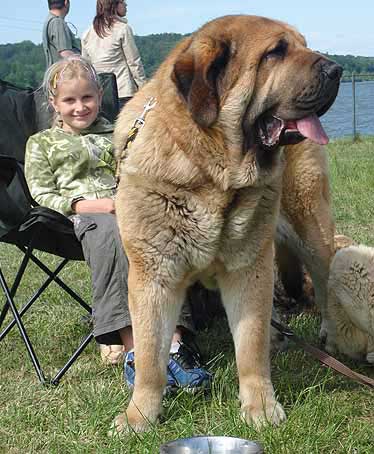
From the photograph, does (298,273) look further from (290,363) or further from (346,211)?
(346,211)

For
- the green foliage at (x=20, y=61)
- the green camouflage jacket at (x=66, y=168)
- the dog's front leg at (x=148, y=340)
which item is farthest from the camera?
the green foliage at (x=20, y=61)

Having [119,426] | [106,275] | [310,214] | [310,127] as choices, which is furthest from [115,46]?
[119,426]

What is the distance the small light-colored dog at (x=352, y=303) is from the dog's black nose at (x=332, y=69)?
1187 mm

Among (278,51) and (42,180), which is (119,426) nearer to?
(42,180)

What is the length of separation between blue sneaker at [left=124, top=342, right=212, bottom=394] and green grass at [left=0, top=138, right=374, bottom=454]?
6 centimetres

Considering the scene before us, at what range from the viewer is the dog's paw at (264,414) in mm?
2715

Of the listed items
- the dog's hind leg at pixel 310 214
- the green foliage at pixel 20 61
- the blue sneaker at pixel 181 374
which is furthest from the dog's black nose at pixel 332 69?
the green foliage at pixel 20 61

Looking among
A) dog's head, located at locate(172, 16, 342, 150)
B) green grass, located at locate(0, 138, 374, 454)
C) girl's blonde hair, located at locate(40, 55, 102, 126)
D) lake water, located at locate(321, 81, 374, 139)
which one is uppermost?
dog's head, located at locate(172, 16, 342, 150)

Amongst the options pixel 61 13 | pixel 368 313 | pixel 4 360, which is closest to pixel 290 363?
pixel 368 313

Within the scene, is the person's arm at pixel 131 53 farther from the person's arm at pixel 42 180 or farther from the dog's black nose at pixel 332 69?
the dog's black nose at pixel 332 69

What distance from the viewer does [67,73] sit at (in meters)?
3.63

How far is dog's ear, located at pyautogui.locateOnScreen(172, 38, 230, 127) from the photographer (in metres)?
2.65

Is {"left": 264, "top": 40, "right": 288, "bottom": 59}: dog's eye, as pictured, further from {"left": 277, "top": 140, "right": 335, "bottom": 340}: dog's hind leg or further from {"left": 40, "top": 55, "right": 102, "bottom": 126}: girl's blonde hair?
{"left": 40, "top": 55, "right": 102, "bottom": 126}: girl's blonde hair

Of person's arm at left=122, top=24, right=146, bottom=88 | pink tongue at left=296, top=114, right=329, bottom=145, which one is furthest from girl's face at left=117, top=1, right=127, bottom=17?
pink tongue at left=296, top=114, right=329, bottom=145
